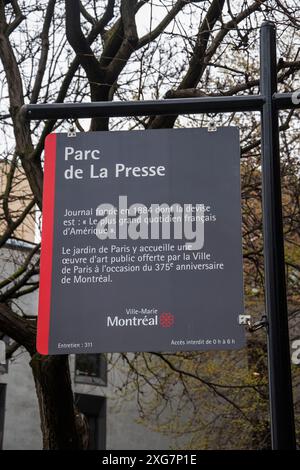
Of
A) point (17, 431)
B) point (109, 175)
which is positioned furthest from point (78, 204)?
point (17, 431)

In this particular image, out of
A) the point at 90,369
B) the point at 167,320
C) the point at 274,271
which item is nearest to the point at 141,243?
the point at 167,320

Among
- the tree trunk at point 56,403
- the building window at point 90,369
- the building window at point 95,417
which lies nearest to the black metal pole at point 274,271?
the tree trunk at point 56,403

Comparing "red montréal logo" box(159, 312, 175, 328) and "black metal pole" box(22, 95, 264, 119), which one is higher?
"black metal pole" box(22, 95, 264, 119)

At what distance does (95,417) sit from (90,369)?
1.50 m

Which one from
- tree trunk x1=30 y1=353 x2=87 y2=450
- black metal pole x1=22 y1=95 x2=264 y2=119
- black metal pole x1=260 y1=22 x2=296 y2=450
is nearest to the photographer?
black metal pole x1=260 y1=22 x2=296 y2=450

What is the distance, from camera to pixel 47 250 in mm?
5445

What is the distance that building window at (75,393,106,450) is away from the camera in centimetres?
2714

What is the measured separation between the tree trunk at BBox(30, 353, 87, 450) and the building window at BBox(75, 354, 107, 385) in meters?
16.2

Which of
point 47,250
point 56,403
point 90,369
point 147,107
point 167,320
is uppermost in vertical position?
point 90,369

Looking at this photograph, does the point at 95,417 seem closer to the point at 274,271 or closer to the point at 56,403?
the point at 56,403

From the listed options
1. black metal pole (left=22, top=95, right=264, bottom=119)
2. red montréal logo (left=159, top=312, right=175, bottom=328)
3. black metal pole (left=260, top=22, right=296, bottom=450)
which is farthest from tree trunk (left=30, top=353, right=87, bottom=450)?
black metal pole (left=260, top=22, right=296, bottom=450)

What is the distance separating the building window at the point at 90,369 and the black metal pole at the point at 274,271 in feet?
72.6

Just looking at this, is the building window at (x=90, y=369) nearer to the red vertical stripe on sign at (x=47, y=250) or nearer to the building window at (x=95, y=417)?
the building window at (x=95, y=417)

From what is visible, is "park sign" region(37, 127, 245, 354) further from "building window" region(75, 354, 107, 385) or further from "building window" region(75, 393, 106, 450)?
"building window" region(75, 393, 106, 450)
